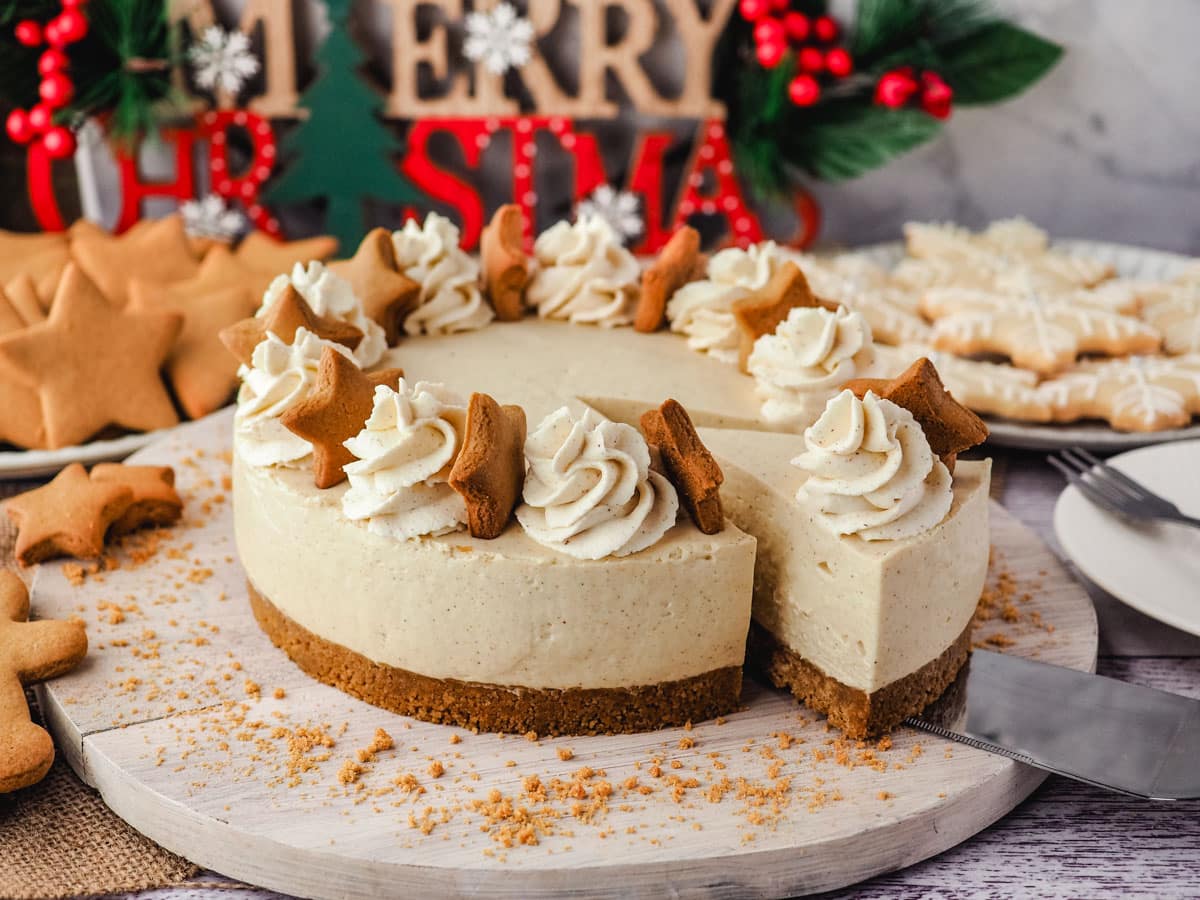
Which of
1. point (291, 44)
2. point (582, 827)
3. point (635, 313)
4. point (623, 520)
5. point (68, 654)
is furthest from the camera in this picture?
point (291, 44)

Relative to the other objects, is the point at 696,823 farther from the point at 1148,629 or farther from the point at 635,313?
the point at 635,313

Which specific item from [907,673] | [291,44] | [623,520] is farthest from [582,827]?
[291,44]

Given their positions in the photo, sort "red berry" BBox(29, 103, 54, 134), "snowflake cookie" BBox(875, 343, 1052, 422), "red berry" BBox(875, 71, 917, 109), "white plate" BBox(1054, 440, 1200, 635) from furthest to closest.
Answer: "red berry" BBox(29, 103, 54, 134) < "red berry" BBox(875, 71, 917, 109) < "snowflake cookie" BBox(875, 343, 1052, 422) < "white plate" BBox(1054, 440, 1200, 635)

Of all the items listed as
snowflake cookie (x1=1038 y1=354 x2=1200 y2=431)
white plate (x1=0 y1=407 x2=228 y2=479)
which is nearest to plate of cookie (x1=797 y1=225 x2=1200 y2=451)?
snowflake cookie (x1=1038 y1=354 x2=1200 y2=431)

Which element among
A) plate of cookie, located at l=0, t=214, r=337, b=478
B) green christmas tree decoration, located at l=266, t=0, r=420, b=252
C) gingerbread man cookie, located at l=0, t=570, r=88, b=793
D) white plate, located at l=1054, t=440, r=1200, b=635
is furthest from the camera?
green christmas tree decoration, located at l=266, t=0, r=420, b=252

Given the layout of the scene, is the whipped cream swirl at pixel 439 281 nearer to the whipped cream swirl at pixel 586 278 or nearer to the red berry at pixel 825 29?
the whipped cream swirl at pixel 586 278

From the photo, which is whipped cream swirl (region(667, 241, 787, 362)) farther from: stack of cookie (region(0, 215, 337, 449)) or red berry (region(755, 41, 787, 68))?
stack of cookie (region(0, 215, 337, 449))
